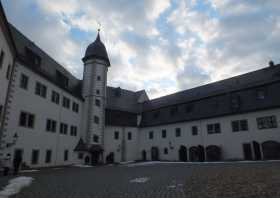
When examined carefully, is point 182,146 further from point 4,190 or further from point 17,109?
point 4,190

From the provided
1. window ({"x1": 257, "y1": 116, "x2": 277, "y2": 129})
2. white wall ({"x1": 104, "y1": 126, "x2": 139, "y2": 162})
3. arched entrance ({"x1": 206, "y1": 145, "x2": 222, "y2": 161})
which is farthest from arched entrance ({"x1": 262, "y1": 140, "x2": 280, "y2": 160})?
white wall ({"x1": 104, "y1": 126, "x2": 139, "y2": 162})

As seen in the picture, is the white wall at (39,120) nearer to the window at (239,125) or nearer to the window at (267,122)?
the window at (239,125)

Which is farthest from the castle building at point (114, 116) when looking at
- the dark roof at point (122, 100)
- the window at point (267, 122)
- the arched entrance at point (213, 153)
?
the dark roof at point (122, 100)

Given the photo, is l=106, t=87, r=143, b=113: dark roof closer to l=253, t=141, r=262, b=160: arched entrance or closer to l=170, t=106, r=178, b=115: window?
l=170, t=106, r=178, b=115: window

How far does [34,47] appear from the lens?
2598 centimetres

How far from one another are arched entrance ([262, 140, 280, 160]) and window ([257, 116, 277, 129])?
75.3 inches

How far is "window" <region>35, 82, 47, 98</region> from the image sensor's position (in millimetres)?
23188

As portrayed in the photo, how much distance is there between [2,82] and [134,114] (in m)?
28.9

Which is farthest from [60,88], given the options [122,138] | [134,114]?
[134,114]

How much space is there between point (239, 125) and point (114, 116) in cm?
2103

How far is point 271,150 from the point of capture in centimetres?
2572

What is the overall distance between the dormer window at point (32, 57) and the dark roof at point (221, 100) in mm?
22409

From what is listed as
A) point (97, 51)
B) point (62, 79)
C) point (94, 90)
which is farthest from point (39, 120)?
point (97, 51)

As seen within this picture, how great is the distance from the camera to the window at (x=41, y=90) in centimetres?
2319
